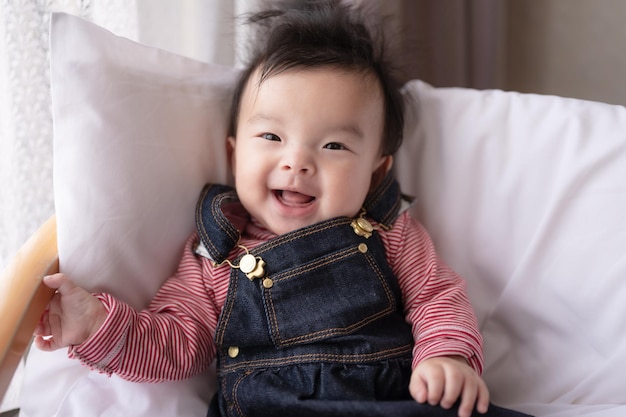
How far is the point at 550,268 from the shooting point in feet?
3.36

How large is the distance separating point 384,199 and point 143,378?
0.46m

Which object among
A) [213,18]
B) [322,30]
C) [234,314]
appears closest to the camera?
[234,314]

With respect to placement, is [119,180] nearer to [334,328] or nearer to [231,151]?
[231,151]

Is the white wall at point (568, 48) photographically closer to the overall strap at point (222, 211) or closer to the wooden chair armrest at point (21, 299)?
the overall strap at point (222, 211)

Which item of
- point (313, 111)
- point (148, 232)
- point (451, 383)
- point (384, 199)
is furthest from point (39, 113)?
point (451, 383)

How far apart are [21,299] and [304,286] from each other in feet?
1.22

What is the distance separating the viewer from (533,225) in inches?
41.6

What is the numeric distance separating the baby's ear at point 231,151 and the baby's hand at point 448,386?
48 cm

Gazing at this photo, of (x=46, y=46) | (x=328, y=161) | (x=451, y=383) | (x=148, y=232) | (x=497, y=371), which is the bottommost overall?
(x=497, y=371)

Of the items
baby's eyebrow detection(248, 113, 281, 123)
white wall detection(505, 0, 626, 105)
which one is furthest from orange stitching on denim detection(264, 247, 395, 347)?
white wall detection(505, 0, 626, 105)

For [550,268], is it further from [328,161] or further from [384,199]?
[328,161]

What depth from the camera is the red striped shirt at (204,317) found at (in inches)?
34.1

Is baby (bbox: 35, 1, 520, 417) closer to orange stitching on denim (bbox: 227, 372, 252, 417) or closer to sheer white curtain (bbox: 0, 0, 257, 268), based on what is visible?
orange stitching on denim (bbox: 227, 372, 252, 417)

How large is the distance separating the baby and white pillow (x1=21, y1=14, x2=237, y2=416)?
0.04 metres
